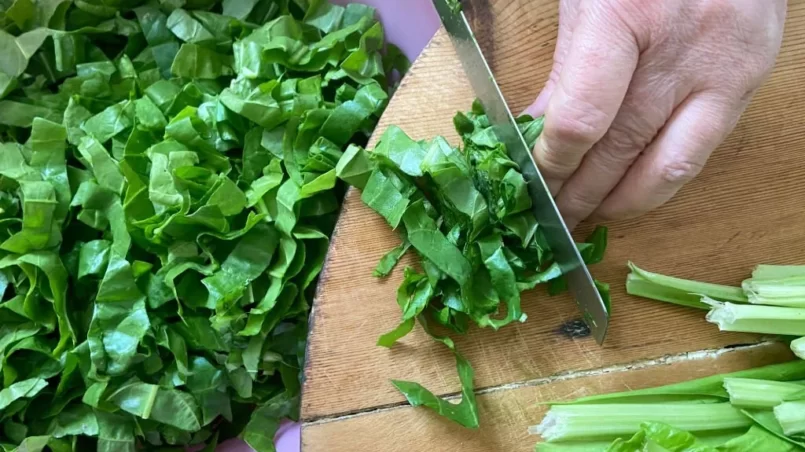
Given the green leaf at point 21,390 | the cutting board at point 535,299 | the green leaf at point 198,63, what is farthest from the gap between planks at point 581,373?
the green leaf at point 198,63

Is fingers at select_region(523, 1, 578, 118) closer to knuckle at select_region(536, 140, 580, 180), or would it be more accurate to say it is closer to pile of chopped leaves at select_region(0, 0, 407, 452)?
knuckle at select_region(536, 140, 580, 180)

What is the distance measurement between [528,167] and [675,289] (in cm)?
31

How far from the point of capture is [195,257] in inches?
42.2

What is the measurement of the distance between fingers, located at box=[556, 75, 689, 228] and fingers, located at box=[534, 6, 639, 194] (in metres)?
0.04

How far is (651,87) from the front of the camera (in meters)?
0.85

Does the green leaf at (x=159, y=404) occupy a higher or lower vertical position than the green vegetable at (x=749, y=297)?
lower

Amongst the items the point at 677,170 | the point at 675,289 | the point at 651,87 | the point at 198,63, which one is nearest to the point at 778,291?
the point at 675,289

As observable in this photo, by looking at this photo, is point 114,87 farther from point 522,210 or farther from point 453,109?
point 522,210

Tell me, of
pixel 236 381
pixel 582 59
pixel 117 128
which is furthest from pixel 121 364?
pixel 582 59

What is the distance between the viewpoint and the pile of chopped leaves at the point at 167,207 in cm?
107

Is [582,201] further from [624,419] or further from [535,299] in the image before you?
[624,419]

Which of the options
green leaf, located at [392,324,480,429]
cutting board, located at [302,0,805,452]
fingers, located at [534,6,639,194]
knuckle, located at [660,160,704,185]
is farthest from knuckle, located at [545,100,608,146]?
green leaf, located at [392,324,480,429]

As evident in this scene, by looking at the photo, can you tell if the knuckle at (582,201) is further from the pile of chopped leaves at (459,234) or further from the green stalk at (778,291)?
the green stalk at (778,291)

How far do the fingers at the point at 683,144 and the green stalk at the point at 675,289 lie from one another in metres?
0.16
